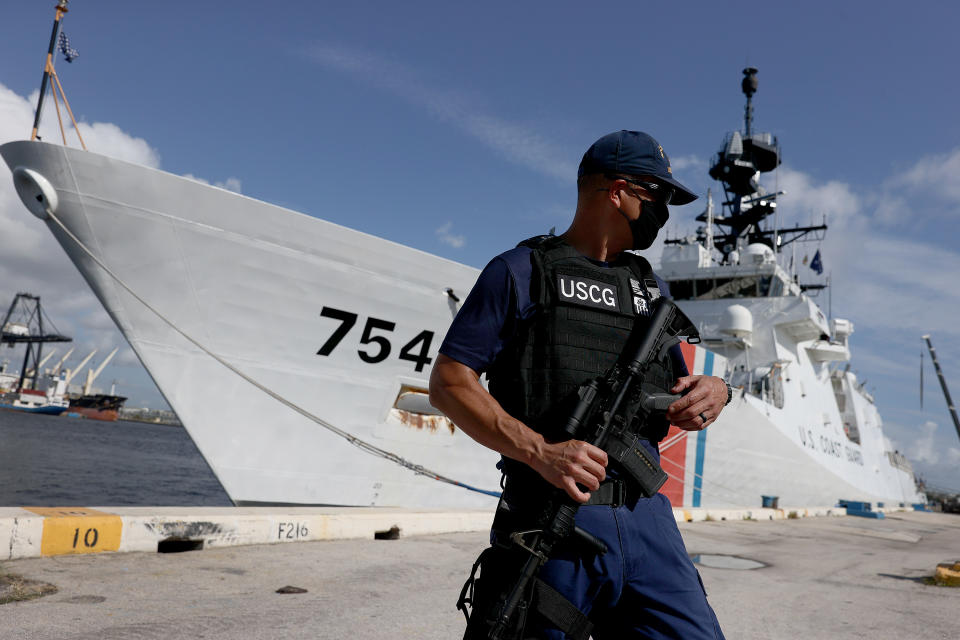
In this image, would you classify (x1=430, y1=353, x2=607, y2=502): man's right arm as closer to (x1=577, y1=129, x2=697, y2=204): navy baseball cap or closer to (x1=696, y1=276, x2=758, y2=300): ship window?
(x1=577, y1=129, x2=697, y2=204): navy baseball cap

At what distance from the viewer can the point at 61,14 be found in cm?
669

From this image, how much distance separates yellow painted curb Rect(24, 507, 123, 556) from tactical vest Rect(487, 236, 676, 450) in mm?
3454

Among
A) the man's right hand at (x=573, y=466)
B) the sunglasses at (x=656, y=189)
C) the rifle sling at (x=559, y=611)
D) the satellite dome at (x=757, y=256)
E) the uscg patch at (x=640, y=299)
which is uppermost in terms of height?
the satellite dome at (x=757, y=256)

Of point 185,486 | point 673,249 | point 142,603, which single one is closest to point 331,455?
point 142,603

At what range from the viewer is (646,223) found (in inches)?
66.6

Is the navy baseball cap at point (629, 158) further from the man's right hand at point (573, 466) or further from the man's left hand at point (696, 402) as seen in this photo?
the man's right hand at point (573, 466)

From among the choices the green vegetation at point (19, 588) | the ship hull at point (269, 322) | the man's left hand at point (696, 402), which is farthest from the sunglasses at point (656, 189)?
the ship hull at point (269, 322)

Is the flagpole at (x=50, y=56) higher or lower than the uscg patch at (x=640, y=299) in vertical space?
higher

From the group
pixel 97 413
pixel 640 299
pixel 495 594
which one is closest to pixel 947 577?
pixel 640 299

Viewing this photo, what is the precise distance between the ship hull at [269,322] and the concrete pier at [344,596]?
2183 millimetres

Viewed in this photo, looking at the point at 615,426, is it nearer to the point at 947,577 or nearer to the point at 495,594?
the point at 495,594

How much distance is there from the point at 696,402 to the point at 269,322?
636 centimetres

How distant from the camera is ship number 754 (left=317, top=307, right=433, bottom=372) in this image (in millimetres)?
7531

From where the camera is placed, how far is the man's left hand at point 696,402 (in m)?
1.61
